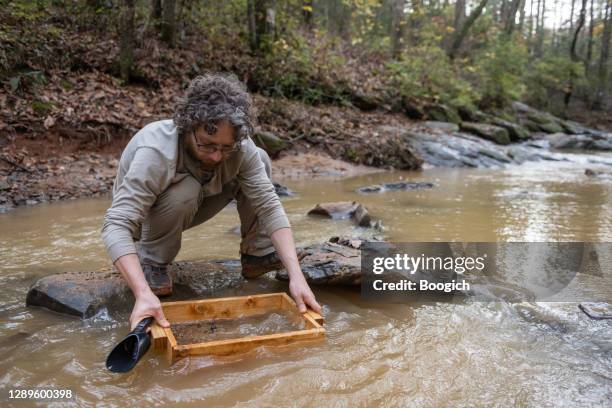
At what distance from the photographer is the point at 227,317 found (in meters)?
2.47

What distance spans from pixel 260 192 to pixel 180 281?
76 centimetres

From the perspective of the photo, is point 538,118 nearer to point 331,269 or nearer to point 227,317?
point 331,269

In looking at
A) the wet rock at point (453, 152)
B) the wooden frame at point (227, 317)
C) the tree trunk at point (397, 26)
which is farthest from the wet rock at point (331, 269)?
the tree trunk at point (397, 26)

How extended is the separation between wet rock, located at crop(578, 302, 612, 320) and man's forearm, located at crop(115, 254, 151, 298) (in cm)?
204

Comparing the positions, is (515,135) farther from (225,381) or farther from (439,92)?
(225,381)

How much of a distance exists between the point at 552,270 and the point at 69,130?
5.88 metres

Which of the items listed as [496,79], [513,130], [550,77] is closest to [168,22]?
[513,130]

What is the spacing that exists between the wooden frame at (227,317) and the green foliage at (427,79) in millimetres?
11076

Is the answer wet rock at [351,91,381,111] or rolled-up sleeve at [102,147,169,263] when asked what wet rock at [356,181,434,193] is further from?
wet rock at [351,91,381,111]

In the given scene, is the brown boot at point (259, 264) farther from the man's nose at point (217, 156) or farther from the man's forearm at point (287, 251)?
the man's nose at point (217, 156)

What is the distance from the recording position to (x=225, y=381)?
6.17 ft

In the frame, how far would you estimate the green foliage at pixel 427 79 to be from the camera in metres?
13.1

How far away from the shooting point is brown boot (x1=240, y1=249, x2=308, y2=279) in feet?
9.59

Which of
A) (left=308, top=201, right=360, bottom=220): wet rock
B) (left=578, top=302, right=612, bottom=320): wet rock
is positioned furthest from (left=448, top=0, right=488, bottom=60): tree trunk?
(left=578, top=302, right=612, bottom=320): wet rock
